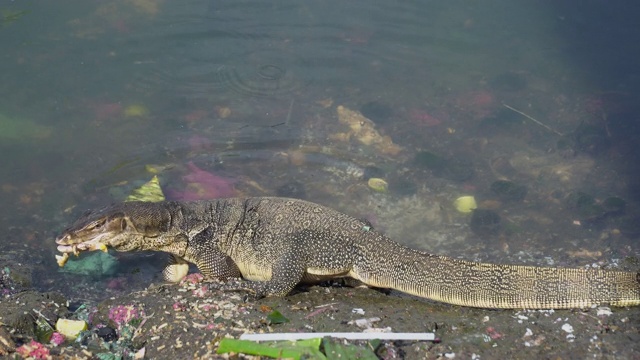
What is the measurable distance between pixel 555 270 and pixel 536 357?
41.1 inches

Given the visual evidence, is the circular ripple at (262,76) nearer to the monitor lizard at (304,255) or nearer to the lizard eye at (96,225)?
the monitor lizard at (304,255)

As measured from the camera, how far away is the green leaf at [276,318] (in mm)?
5430

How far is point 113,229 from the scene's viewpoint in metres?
6.64

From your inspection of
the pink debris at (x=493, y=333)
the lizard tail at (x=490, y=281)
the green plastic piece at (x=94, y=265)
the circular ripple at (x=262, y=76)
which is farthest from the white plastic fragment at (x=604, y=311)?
the circular ripple at (x=262, y=76)

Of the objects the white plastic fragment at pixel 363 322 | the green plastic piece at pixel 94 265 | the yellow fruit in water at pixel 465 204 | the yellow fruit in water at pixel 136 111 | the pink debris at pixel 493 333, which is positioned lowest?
the green plastic piece at pixel 94 265

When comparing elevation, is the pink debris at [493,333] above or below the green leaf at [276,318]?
above

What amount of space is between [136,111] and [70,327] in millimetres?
5946

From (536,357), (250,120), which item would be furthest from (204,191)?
(536,357)

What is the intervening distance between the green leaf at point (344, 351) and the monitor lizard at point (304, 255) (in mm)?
1445

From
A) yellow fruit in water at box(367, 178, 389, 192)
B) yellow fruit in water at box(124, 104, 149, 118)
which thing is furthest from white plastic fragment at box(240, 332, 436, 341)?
yellow fruit in water at box(124, 104, 149, 118)

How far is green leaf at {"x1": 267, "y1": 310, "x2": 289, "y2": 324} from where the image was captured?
5430 mm

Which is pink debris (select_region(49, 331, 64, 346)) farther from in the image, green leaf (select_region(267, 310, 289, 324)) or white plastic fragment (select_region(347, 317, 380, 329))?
white plastic fragment (select_region(347, 317, 380, 329))

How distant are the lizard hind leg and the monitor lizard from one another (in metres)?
0.01

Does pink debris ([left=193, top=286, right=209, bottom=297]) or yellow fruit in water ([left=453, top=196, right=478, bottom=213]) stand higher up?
pink debris ([left=193, top=286, right=209, bottom=297])
